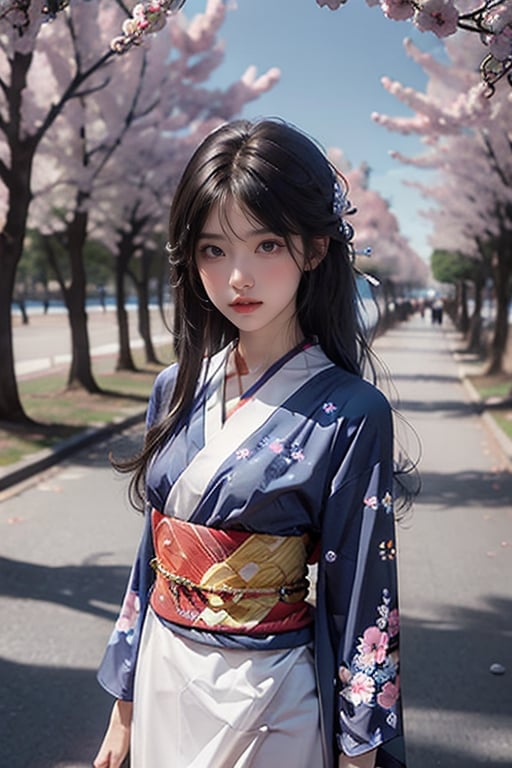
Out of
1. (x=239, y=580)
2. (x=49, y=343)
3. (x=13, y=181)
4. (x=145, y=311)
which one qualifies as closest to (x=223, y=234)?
(x=239, y=580)

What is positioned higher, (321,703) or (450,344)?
(321,703)

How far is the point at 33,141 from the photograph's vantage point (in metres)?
11.0

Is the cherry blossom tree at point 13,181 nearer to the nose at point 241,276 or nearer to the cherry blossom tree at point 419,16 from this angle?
the cherry blossom tree at point 419,16

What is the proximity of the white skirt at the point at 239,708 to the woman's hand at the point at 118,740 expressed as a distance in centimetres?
19

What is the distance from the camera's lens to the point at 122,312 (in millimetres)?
19906

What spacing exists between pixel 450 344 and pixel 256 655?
120ft

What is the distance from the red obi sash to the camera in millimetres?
1653

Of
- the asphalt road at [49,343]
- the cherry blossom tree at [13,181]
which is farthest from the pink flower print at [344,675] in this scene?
the asphalt road at [49,343]

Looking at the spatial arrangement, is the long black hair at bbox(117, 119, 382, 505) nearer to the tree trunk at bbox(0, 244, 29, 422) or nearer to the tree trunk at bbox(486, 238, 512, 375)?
the tree trunk at bbox(0, 244, 29, 422)

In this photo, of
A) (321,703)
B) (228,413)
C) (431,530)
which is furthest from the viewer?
(431,530)

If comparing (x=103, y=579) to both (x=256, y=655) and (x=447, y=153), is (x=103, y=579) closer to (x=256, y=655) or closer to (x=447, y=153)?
(x=256, y=655)

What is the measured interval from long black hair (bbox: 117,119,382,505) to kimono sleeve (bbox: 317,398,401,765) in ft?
0.89

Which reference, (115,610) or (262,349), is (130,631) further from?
(115,610)

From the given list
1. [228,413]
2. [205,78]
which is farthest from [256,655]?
[205,78]
